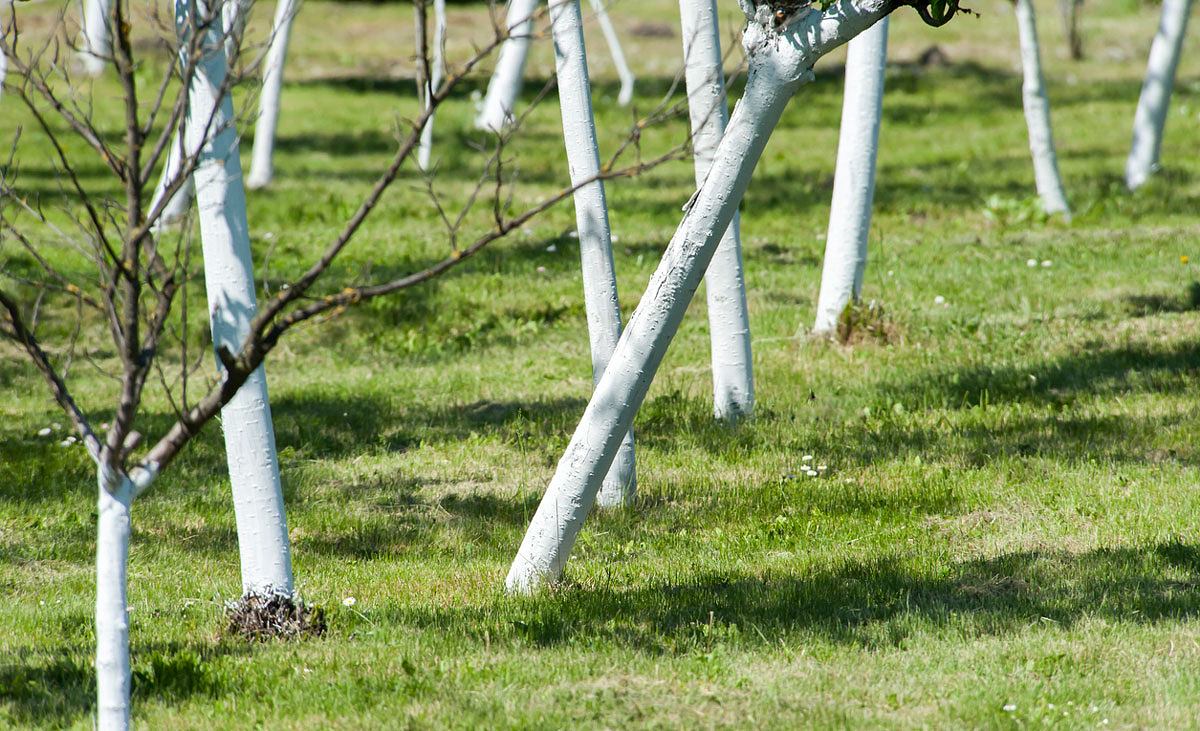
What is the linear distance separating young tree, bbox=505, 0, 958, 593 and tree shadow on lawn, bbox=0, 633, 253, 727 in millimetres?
1307

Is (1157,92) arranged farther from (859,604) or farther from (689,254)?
(689,254)

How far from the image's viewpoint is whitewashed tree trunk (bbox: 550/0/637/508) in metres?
6.11

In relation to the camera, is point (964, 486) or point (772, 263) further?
point (772, 263)

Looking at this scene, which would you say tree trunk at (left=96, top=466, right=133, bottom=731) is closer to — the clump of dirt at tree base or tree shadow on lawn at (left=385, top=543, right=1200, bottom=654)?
the clump of dirt at tree base

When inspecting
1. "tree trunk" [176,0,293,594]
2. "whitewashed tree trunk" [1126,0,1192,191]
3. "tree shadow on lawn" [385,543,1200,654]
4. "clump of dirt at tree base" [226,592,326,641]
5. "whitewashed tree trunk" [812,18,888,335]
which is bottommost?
"tree shadow on lawn" [385,543,1200,654]

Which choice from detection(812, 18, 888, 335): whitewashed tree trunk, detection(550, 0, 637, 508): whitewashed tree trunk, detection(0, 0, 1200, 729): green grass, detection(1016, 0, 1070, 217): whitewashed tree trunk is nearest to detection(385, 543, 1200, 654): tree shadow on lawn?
detection(0, 0, 1200, 729): green grass

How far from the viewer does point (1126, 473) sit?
6598 mm

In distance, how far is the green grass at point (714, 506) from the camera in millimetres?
4324

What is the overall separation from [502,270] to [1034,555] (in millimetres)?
6867

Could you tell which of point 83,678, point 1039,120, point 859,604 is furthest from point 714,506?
point 1039,120

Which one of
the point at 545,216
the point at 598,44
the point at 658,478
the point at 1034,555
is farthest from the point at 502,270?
the point at 598,44

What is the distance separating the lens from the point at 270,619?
4.76m

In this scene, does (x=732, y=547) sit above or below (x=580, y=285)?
below

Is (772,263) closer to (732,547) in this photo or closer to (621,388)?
(732,547)
